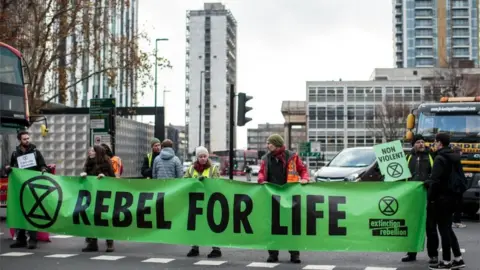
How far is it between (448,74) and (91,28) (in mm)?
34984

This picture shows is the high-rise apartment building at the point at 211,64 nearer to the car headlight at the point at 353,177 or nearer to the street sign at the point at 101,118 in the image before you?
the street sign at the point at 101,118

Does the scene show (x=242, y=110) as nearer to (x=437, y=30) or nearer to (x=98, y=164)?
(x=98, y=164)

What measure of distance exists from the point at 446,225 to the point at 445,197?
39cm

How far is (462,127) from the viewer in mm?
17578

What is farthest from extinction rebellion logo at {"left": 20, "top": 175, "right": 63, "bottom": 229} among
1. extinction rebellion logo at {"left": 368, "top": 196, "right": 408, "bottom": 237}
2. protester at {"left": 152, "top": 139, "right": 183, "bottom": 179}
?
extinction rebellion logo at {"left": 368, "top": 196, "right": 408, "bottom": 237}

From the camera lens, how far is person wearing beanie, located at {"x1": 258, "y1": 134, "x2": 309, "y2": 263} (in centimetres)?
1053

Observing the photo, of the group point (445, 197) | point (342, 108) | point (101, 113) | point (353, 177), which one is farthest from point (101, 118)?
point (342, 108)

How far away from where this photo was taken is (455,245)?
9.55 metres

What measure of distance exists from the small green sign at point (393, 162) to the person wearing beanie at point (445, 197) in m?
0.99

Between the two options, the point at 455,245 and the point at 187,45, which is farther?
the point at 187,45

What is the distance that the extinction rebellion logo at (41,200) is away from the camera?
37.1ft

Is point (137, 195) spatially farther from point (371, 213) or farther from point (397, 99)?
point (397, 99)

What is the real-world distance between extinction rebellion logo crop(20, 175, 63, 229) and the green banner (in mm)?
16

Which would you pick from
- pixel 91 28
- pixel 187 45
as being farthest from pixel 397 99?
pixel 91 28
